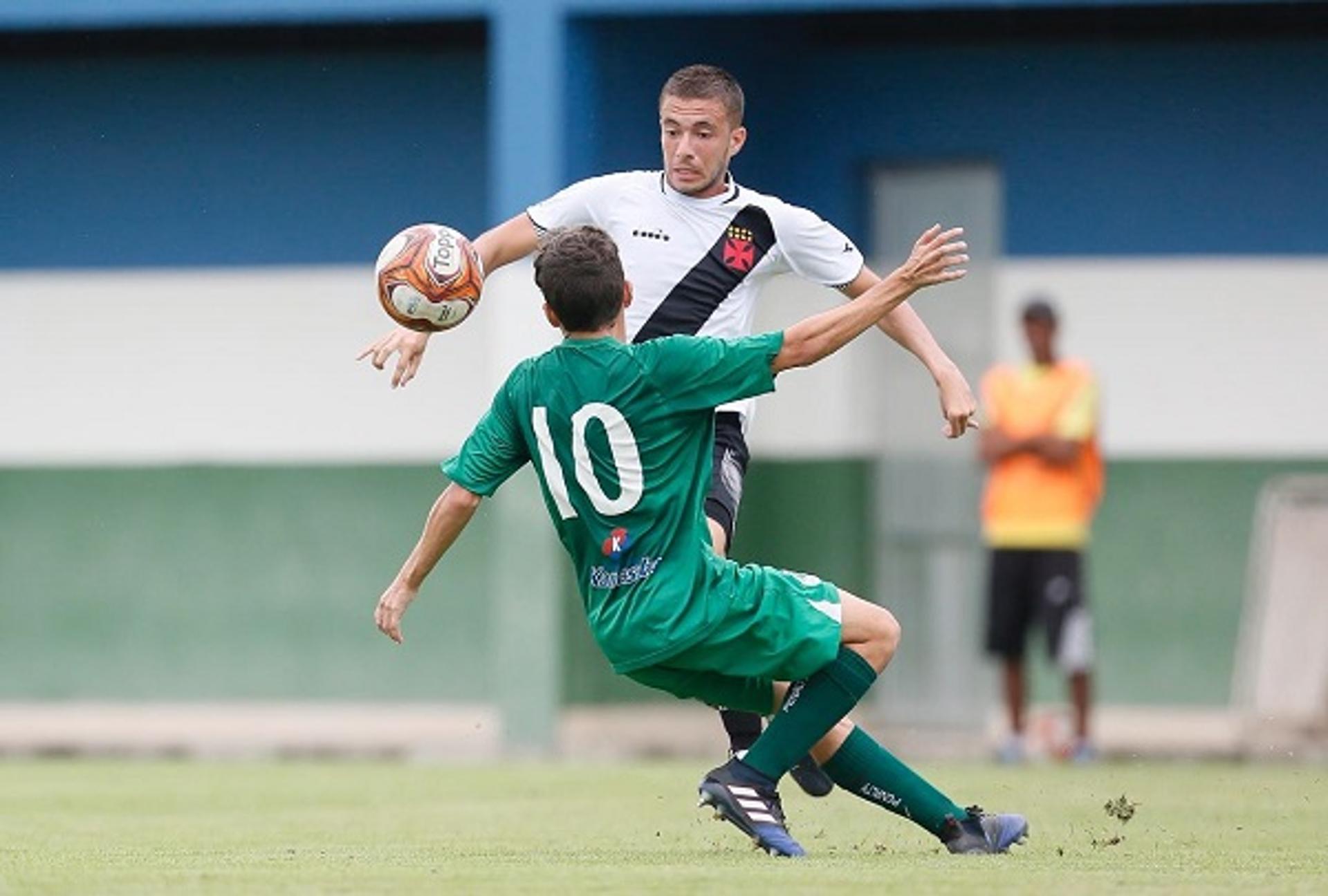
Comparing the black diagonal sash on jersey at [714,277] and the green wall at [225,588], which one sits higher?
the black diagonal sash on jersey at [714,277]

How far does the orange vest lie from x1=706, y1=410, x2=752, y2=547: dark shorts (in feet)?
18.9

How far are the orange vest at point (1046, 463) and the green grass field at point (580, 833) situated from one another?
137cm

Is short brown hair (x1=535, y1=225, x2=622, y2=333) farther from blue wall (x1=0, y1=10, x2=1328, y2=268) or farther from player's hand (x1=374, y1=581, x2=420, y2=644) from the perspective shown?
blue wall (x1=0, y1=10, x2=1328, y2=268)

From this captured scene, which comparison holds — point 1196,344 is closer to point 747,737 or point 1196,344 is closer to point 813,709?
point 747,737

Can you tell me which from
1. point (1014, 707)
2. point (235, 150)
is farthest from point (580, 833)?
point (235, 150)

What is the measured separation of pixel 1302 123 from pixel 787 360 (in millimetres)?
9139

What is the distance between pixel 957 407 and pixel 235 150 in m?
9.73

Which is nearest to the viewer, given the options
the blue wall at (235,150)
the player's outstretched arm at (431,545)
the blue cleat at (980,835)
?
the player's outstretched arm at (431,545)

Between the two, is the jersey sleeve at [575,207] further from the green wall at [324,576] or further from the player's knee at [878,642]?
the green wall at [324,576]

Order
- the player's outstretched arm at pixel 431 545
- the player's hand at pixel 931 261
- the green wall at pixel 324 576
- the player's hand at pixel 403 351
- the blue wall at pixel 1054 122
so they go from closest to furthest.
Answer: the player's hand at pixel 931 261 → the player's outstretched arm at pixel 431 545 → the player's hand at pixel 403 351 → the blue wall at pixel 1054 122 → the green wall at pixel 324 576

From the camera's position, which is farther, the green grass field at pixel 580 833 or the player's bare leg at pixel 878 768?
the player's bare leg at pixel 878 768

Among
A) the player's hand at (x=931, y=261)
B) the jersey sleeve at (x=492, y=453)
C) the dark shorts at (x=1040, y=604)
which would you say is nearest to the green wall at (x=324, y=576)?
the dark shorts at (x=1040, y=604)

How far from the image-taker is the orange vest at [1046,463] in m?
15.2

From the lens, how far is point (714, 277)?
9.54m
